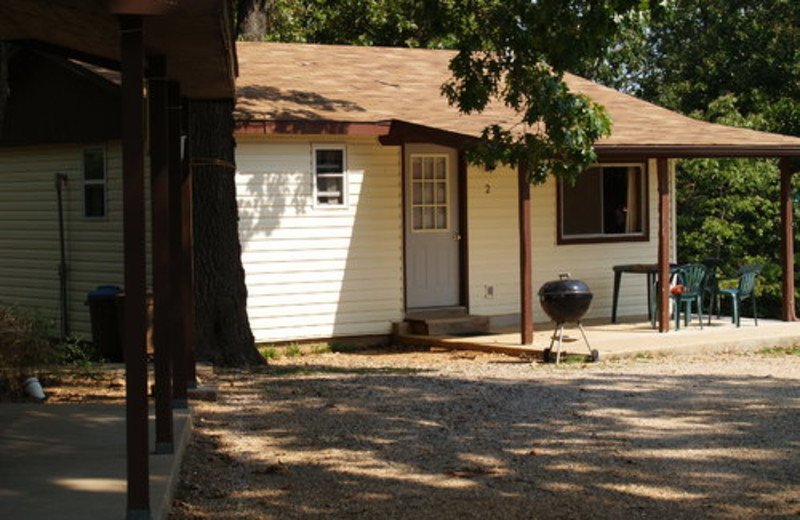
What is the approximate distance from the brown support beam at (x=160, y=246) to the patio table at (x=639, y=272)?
431 inches

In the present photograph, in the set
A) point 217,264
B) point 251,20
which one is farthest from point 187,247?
point 251,20

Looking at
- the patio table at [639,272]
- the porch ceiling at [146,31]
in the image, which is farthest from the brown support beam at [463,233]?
the porch ceiling at [146,31]

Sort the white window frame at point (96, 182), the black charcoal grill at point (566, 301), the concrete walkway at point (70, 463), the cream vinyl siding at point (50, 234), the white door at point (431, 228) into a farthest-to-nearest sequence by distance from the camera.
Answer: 1. the white door at point (431, 228)
2. the white window frame at point (96, 182)
3. the cream vinyl siding at point (50, 234)
4. the black charcoal grill at point (566, 301)
5. the concrete walkway at point (70, 463)

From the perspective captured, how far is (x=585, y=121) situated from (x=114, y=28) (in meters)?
7.05

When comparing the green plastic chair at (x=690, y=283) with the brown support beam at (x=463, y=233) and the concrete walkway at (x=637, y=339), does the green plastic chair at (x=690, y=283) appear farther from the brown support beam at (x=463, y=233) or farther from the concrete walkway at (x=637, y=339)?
the brown support beam at (x=463, y=233)

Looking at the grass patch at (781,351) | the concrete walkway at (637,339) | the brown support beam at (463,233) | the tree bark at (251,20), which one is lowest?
the grass patch at (781,351)

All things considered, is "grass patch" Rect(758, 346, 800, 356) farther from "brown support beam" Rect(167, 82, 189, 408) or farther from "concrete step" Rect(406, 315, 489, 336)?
"brown support beam" Rect(167, 82, 189, 408)

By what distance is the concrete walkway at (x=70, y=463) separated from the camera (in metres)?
5.97

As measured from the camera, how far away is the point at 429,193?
56.6ft

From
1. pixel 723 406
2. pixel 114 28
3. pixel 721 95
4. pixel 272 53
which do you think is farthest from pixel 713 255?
pixel 114 28

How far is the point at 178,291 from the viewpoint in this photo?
8.24 meters

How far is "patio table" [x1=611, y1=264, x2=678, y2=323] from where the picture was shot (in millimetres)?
17234

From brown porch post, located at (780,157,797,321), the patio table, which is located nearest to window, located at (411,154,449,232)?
the patio table

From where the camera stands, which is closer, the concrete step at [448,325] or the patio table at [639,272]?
the concrete step at [448,325]
